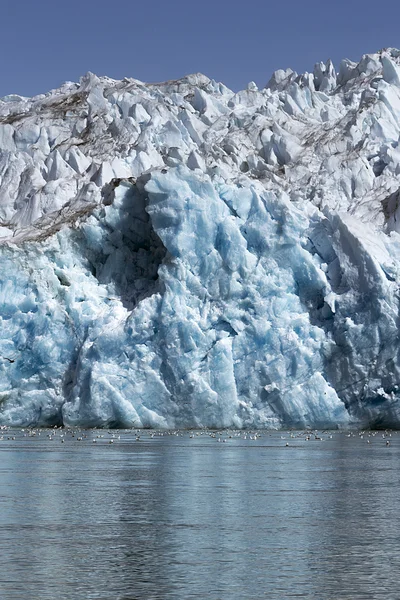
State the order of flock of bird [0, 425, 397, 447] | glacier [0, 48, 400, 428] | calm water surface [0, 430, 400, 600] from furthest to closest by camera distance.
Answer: glacier [0, 48, 400, 428] < flock of bird [0, 425, 397, 447] < calm water surface [0, 430, 400, 600]

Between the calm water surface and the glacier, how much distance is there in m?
15.6

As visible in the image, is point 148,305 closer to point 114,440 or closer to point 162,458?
point 114,440

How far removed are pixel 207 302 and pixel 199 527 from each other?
119 feet

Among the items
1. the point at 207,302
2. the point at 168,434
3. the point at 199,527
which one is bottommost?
the point at 199,527

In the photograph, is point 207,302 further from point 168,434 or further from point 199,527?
point 199,527

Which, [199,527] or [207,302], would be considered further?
[207,302]

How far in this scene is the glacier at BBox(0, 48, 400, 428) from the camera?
5406 cm

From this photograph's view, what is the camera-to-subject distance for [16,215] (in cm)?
6719

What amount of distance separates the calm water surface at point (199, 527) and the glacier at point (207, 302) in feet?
51.3

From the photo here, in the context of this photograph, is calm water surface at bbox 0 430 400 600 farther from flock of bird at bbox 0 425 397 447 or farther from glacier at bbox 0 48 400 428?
glacier at bbox 0 48 400 428

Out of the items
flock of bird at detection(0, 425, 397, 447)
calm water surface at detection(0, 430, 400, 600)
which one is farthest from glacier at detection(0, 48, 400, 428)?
calm water surface at detection(0, 430, 400, 600)

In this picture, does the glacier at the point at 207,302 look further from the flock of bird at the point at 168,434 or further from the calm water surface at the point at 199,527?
the calm water surface at the point at 199,527

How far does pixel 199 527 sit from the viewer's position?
20.3 m

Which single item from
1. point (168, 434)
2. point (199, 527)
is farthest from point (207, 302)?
point (199, 527)
